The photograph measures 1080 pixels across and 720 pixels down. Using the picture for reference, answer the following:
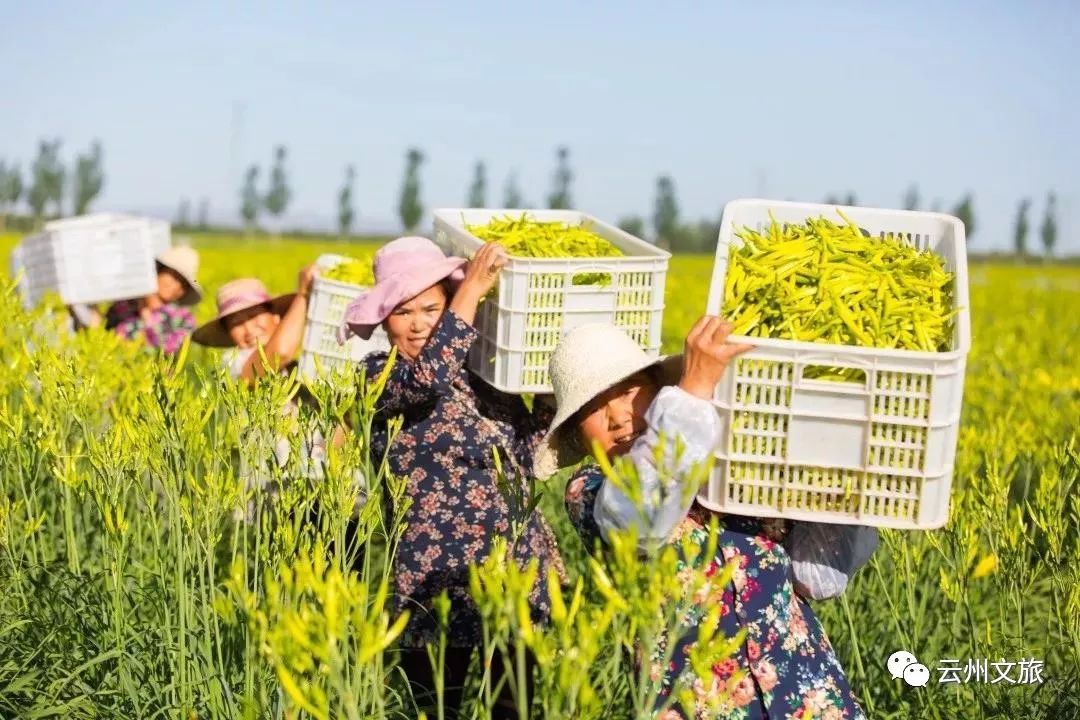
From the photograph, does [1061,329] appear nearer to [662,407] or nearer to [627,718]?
[627,718]

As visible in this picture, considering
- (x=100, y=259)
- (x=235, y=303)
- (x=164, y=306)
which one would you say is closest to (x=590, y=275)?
(x=235, y=303)

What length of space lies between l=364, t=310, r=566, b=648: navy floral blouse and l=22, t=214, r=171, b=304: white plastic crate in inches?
127

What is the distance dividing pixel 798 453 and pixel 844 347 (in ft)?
0.69

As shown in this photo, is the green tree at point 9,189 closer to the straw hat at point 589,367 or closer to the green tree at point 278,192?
the green tree at point 278,192

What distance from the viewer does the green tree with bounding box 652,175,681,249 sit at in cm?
7044

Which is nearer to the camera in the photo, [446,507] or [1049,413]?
[446,507]

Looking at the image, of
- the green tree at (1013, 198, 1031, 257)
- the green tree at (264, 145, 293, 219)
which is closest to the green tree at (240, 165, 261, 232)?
the green tree at (264, 145, 293, 219)

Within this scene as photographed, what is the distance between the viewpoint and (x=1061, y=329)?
14.0 m

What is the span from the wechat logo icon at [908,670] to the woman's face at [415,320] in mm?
1421

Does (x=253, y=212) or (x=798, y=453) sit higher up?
(x=798, y=453)

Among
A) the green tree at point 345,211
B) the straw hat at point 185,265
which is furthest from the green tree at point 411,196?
the straw hat at point 185,265

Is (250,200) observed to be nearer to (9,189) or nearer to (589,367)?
(9,189)

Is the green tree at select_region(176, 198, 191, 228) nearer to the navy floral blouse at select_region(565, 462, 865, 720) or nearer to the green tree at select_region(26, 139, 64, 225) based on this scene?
the green tree at select_region(26, 139, 64, 225)

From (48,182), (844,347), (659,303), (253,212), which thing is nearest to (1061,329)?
(659,303)
